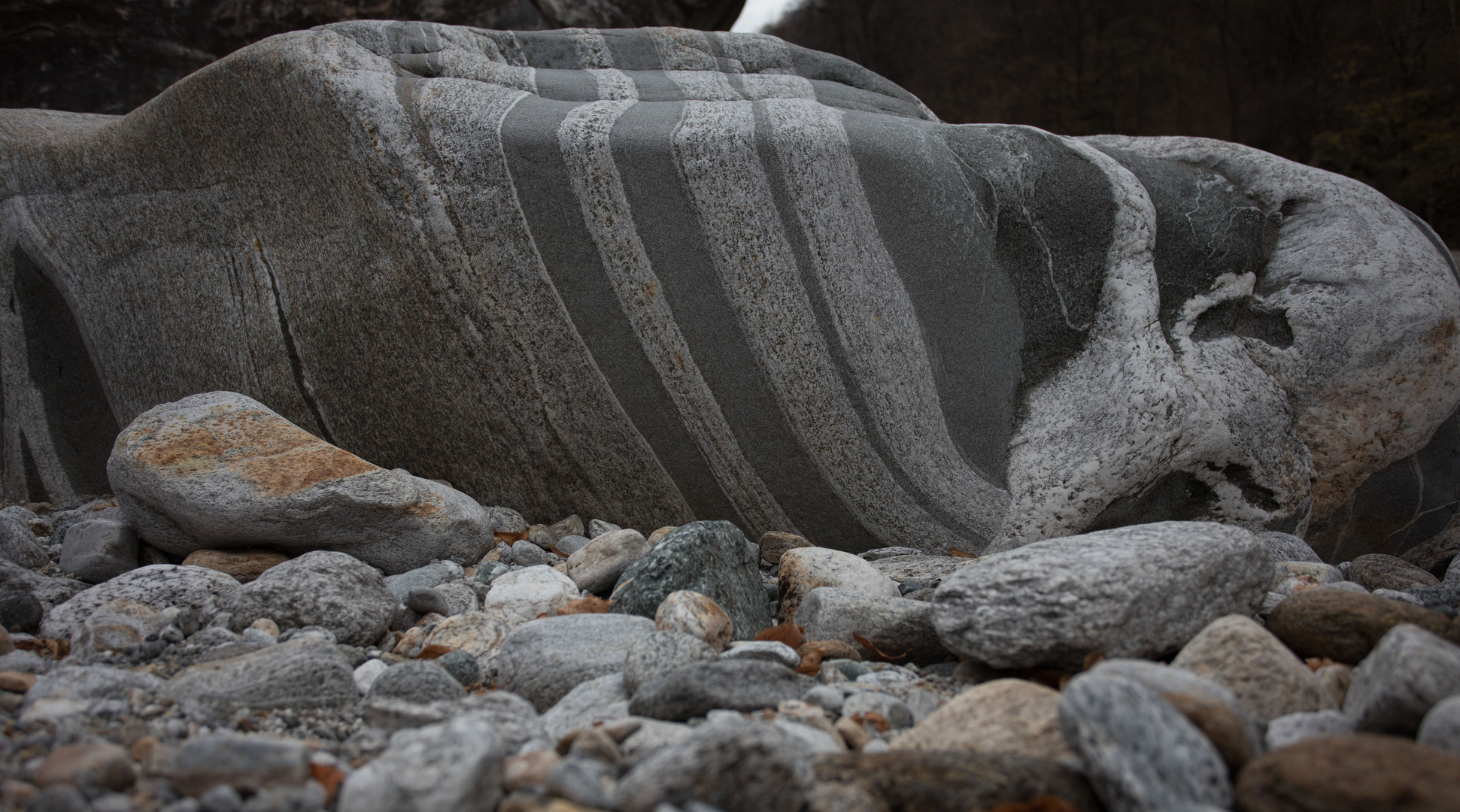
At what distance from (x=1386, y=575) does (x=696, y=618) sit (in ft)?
6.94

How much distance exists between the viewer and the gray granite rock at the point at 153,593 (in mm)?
2025

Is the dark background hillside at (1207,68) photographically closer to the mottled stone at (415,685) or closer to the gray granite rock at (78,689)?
the mottled stone at (415,685)

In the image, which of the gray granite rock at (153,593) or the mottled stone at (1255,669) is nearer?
the mottled stone at (1255,669)

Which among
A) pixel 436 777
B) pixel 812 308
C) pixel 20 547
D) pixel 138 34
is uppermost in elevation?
pixel 138 34

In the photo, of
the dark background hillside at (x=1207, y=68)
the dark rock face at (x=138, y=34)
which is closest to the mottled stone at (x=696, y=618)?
the dark rock face at (x=138, y=34)

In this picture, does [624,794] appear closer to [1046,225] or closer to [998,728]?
[998,728]

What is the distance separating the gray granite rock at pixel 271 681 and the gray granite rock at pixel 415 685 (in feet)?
0.27

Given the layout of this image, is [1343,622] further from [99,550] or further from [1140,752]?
[99,550]

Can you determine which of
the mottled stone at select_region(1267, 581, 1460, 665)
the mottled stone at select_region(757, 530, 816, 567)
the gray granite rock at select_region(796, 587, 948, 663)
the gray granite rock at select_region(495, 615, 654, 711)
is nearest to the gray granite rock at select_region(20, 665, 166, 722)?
the gray granite rock at select_region(495, 615, 654, 711)

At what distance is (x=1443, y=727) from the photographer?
4.09 ft

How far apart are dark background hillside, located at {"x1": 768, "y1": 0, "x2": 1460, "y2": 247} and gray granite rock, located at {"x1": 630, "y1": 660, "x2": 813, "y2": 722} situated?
27.3 ft

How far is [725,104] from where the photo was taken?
3.12 meters

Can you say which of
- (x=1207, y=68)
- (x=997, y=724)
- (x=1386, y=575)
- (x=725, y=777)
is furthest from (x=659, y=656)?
(x=1207, y=68)

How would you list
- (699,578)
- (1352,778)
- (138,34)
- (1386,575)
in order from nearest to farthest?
(1352,778) < (699,578) < (1386,575) < (138,34)
